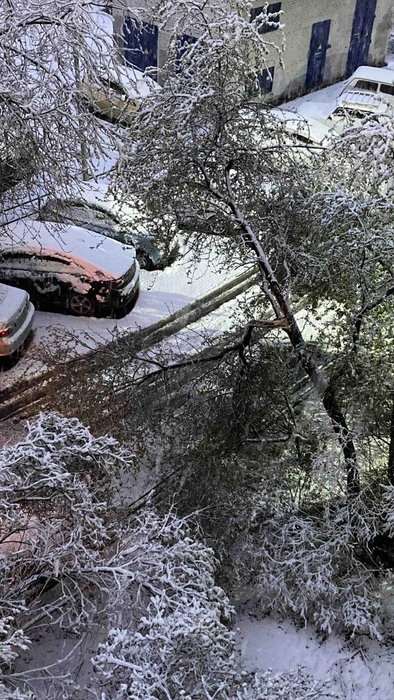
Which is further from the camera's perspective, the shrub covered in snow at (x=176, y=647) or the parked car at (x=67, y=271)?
the parked car at (x=67, y=271)

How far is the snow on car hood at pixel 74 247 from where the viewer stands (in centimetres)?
1302

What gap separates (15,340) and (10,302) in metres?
0.69

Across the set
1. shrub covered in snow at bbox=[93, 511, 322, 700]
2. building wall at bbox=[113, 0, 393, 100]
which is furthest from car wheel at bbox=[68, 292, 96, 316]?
building wall at bbox=[113, 0, 393, 100]

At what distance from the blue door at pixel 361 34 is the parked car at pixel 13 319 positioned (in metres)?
17.1

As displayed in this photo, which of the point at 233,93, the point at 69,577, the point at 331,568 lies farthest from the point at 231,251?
the point at 69,577

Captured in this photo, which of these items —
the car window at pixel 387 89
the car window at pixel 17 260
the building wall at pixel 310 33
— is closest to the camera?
the car window at pixel 17 260

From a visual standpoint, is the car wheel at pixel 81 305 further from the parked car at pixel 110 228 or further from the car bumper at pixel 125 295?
the parked car at pixel 110 228

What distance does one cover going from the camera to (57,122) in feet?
32.0

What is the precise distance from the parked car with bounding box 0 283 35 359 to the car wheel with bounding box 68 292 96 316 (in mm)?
827

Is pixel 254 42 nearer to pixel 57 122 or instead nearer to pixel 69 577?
pixel 57 122

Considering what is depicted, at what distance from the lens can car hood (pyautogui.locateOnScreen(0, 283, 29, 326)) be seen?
11.9m

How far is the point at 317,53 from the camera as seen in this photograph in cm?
2352

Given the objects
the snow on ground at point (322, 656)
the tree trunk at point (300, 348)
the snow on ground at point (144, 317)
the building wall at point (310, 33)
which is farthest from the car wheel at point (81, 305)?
the building wall at point (310, 33)

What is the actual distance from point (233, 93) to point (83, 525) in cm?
504
